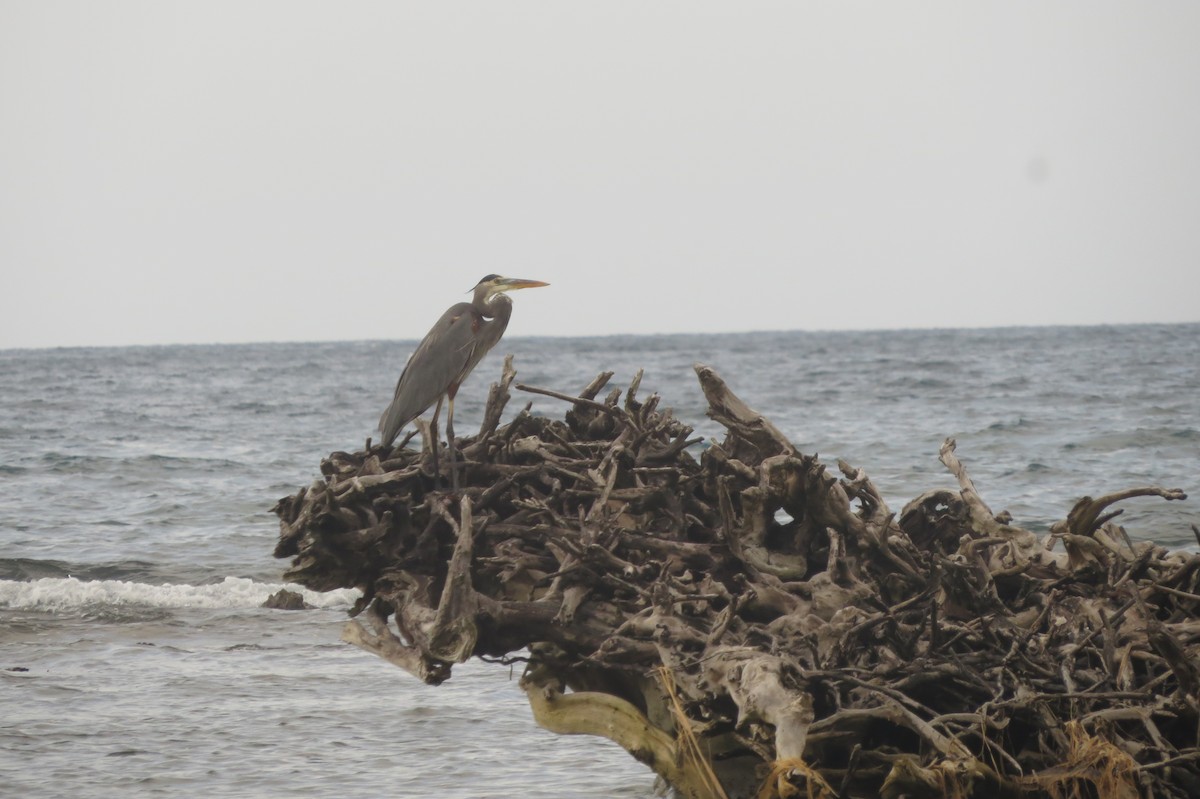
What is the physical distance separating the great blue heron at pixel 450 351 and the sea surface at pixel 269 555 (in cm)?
22

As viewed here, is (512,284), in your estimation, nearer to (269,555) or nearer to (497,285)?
(497,285)

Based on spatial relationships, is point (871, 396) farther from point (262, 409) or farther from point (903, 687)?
point (903, 687)

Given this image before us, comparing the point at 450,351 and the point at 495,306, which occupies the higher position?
the point at 495,306

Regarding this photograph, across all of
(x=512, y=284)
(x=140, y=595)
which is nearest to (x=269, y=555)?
(x=140, y=595)

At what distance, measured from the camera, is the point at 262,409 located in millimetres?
28312

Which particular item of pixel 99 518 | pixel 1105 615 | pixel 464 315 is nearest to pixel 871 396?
pixel 99 518

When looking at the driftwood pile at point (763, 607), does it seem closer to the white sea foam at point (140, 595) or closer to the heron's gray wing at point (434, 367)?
the heron's gray wing at point (434, 367)

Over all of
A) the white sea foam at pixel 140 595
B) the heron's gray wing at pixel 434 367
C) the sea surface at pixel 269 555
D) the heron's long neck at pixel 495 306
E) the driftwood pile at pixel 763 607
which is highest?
the heron's long neck at pixel 495 306

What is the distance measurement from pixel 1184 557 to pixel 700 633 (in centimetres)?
179

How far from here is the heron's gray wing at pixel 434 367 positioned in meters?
5.91

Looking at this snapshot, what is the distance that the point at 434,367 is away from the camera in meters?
6.15

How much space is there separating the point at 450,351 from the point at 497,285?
594 millimetres

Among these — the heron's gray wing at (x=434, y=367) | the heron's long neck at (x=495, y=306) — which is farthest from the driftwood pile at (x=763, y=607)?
the heron's long neck at (x=495, y=306)

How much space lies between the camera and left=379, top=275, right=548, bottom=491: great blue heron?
5941 millimetres
